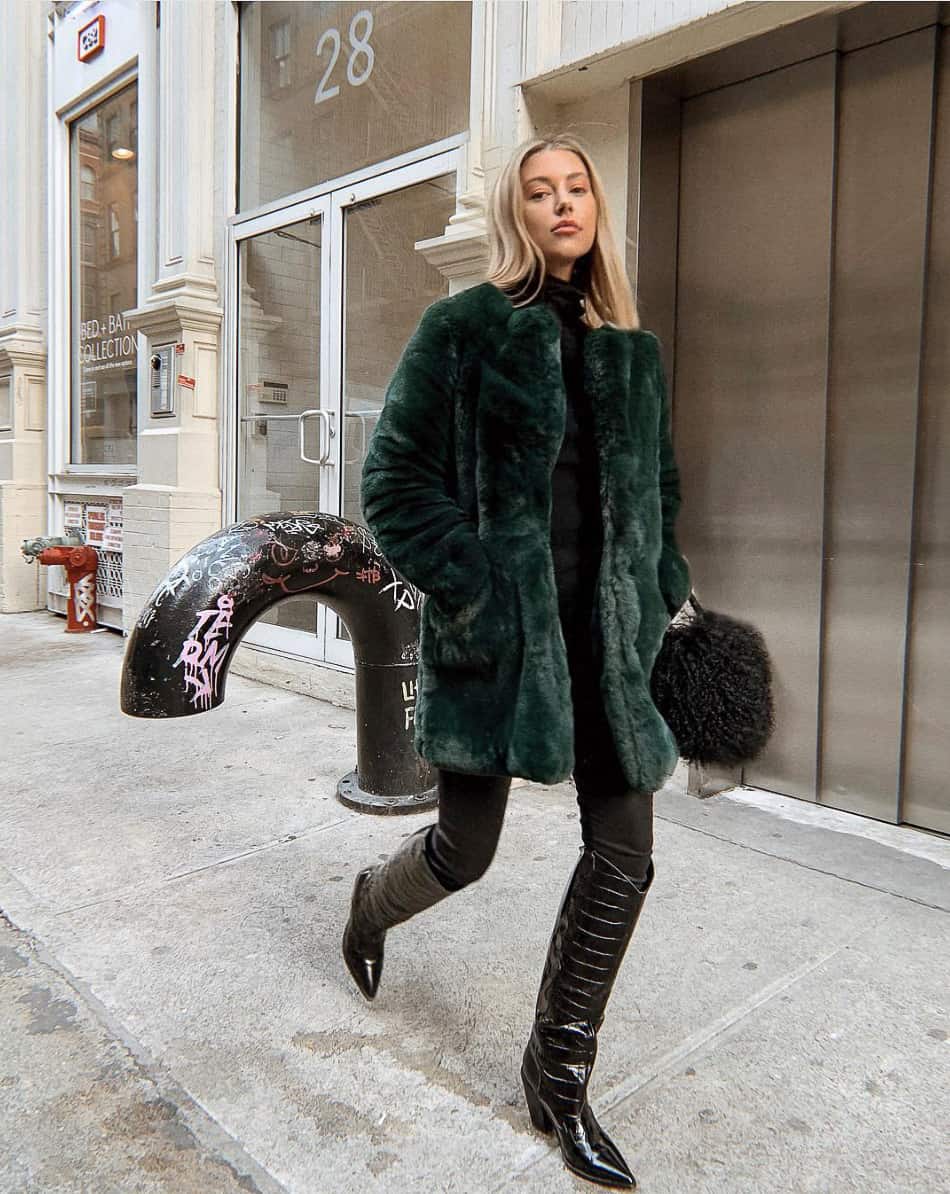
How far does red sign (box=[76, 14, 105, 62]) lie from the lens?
25.0 ft

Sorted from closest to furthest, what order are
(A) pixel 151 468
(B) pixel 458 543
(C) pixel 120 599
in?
(B) pixel 458 543, (A) pixel 151 468, (C) pixel 120 599

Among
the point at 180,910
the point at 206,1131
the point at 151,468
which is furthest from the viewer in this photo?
the point at 151,468

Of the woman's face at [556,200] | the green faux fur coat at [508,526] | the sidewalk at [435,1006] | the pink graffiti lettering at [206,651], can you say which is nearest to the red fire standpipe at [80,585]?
the sidewalk at [435,1006]

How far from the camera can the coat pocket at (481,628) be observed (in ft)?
5.73

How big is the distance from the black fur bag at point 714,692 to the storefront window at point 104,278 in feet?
22.3

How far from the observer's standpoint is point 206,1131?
1915 millimetres

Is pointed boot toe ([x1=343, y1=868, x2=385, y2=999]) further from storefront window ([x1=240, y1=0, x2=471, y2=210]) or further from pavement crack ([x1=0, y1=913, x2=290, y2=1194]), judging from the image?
storefront window ([x1=240, y1=0, x2=471, y2=210])

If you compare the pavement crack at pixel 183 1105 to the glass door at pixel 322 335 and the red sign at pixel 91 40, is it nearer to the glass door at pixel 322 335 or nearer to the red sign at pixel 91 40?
the glass door at pixel 322 335

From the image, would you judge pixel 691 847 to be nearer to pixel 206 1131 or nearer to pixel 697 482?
pixel 697 482

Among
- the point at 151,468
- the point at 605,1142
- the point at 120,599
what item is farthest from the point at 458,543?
the point at 120,599

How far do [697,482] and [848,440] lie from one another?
0.62m

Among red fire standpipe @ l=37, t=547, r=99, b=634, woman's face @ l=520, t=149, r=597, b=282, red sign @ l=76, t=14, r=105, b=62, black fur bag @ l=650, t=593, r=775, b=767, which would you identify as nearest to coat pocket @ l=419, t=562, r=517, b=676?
black fur bag @ l=650, t=593, r=775, b=767

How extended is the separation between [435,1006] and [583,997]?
2.21 ft

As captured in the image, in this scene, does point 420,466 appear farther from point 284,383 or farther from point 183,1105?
point 284,383
